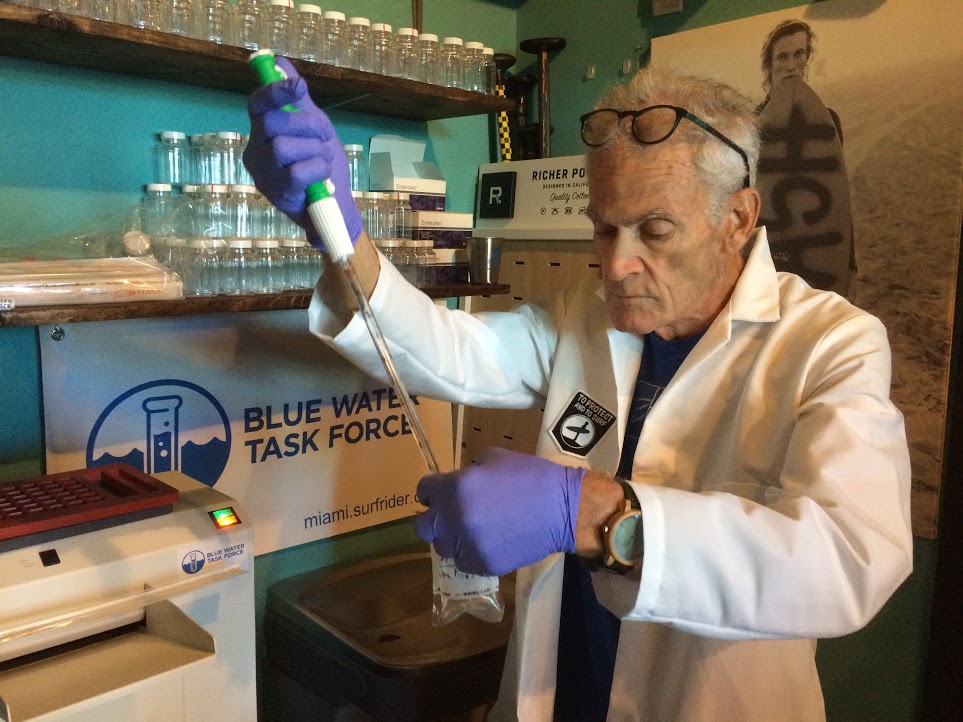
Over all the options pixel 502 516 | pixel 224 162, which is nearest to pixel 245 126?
pixel 224 162

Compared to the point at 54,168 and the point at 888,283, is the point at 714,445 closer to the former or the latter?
the point at 888,283

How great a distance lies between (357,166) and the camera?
155 cm

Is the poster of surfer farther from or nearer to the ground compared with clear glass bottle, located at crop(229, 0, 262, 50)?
nearer to the ground

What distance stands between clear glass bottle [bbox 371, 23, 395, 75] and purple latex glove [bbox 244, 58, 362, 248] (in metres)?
0.58

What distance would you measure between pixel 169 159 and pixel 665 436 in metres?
1.01

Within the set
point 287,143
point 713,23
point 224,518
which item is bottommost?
point 224,518

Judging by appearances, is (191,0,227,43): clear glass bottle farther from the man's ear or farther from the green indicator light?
the man's ear

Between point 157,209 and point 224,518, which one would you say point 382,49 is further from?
point 224,518

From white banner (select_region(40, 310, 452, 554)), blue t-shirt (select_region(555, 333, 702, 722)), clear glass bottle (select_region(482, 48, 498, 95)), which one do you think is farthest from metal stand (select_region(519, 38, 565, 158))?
blue t-shirt (select_region(555, 333, 702, 722))

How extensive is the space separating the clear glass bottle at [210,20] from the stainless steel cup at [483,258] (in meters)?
0.66

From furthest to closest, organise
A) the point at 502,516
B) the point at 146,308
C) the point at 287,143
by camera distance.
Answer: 1. the point at 146,308
2. the point at 287,143
3. the point at 502,516

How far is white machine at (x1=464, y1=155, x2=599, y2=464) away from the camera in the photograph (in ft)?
5.79

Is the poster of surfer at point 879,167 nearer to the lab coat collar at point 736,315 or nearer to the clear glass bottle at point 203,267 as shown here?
the lab coat collar at point 736,315

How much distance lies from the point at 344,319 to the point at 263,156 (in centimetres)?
26
